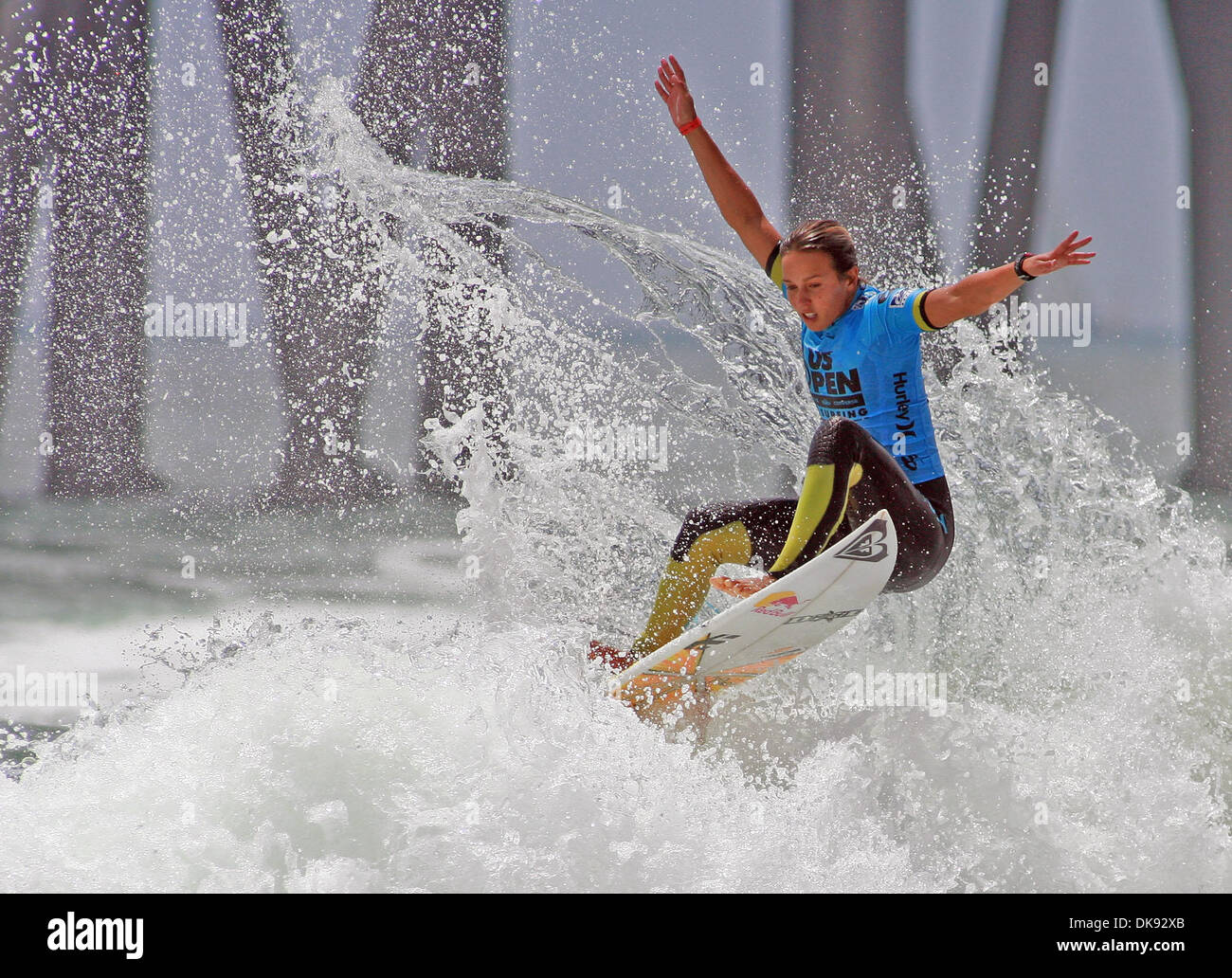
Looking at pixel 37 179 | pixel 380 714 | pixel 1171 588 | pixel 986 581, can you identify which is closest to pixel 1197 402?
pixel 1171 588

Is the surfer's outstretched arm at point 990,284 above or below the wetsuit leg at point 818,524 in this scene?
above

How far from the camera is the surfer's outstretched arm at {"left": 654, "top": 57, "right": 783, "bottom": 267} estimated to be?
2.41 meters

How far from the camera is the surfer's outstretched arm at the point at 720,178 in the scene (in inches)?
94.8

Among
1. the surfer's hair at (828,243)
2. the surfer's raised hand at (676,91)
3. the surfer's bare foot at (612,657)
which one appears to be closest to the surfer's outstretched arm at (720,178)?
the surfer's raised hand at (676,91)

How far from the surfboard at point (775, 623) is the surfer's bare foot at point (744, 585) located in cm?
6

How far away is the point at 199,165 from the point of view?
610cm

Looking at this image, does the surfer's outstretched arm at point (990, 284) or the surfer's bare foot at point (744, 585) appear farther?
the surfer's bare foot at point (744, 585)

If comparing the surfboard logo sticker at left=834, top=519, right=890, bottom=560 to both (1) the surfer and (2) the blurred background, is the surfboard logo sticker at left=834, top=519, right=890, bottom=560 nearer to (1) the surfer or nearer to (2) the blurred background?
(1) the surfer

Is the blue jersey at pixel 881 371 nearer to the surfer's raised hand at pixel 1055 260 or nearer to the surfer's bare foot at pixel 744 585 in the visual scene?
the surfer's raised hand at pixel 1055 260

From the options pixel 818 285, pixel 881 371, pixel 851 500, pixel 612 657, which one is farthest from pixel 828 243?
pixel 612 657

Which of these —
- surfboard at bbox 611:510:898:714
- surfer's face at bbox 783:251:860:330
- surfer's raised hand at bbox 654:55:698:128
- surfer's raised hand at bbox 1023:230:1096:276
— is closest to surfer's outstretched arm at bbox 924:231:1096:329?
surfer's raised hand at bbox 1023:230:1096:276
